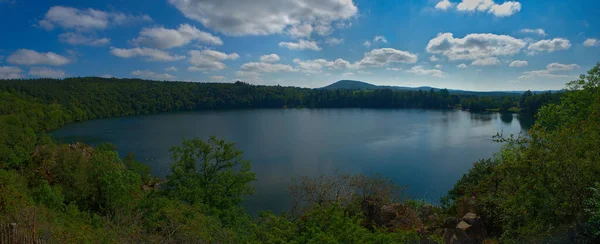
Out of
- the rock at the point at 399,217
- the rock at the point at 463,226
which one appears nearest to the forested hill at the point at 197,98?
the rock at the point at 399,217

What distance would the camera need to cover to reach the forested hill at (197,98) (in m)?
93.5

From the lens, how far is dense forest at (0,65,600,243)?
760 centimetres

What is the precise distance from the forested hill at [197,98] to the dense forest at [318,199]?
245 ft

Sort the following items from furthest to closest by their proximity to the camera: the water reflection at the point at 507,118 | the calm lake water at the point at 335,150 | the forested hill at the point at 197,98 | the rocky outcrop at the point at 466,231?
the forested hill at the point at 197,98 < the water reflection at the point at 507,118 < the calm lake water at the point at 335,150 < the rocky outcrop at the point at 466,231

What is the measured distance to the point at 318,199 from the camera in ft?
63.3

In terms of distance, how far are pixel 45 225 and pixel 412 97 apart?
130 meters

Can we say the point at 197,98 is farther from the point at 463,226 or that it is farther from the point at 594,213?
the point at 594,213

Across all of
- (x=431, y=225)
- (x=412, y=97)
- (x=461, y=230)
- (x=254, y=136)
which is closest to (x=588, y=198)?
(x=461, y=230)

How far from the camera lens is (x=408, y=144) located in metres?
47.5

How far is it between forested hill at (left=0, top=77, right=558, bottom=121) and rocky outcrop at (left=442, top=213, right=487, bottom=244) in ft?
287

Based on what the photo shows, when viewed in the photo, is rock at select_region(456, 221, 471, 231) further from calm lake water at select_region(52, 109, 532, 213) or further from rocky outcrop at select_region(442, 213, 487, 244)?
calm lake water at select_region(52, 109, 532, 213)

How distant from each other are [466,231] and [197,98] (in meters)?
137

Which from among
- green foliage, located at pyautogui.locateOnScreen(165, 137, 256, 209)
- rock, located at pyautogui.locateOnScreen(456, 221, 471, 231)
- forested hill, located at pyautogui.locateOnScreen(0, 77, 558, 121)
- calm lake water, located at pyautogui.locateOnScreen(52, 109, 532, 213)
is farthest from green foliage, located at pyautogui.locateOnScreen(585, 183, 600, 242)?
forested hill, located at pyautogui.locateOnScreen(0, 77, 558, 121)

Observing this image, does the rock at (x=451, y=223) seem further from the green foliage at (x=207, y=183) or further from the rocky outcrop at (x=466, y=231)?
the green foliage at (x=207, y=183)
